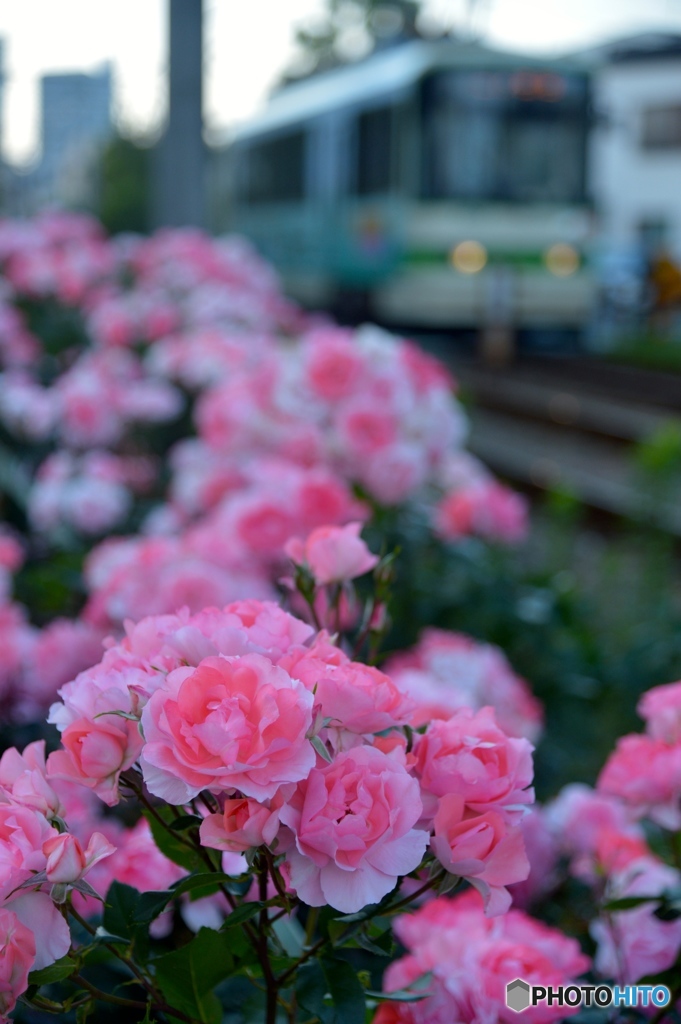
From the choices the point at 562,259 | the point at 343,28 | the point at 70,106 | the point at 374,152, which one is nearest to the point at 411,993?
the point at 70,106

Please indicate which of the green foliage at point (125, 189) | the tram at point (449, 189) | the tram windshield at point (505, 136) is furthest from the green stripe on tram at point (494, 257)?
the green foliage at point (125, 189)

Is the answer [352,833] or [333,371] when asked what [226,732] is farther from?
[333,371]

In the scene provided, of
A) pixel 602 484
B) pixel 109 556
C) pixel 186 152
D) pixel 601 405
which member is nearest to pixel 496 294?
Answer: pixel 601 405

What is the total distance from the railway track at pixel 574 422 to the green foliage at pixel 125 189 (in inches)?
141

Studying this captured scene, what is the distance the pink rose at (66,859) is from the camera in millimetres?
725

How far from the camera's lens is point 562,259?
12.4 m

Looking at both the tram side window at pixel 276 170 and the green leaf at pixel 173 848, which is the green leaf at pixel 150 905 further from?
the tram side window at pixel 276 170

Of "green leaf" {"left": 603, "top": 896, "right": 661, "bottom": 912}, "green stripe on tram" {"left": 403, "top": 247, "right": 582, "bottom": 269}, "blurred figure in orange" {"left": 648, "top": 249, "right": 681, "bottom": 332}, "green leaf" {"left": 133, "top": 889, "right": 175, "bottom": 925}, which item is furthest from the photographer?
"blurred figure in orange" {"left": 648, "top": 249, "right": 681, "bottom": 332}

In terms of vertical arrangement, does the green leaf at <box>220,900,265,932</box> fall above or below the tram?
below

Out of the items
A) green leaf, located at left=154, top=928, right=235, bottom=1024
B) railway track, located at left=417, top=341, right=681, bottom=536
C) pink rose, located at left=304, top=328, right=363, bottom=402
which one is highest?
pink rose, located at left=304, top=328, right=363, bottom=402

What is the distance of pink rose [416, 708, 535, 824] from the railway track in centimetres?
286

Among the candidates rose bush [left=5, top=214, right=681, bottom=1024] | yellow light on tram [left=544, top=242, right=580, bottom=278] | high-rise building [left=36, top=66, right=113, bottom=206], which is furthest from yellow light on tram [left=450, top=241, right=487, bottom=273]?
rose bush [left=5, top=214, right=681, bottom=1024]

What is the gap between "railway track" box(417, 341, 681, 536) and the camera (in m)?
6.48

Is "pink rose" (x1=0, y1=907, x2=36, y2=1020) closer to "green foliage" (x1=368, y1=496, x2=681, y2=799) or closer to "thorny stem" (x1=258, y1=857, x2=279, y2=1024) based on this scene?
"thorny stem" (x1=258, y1=857, x2=279, y2=1024)
